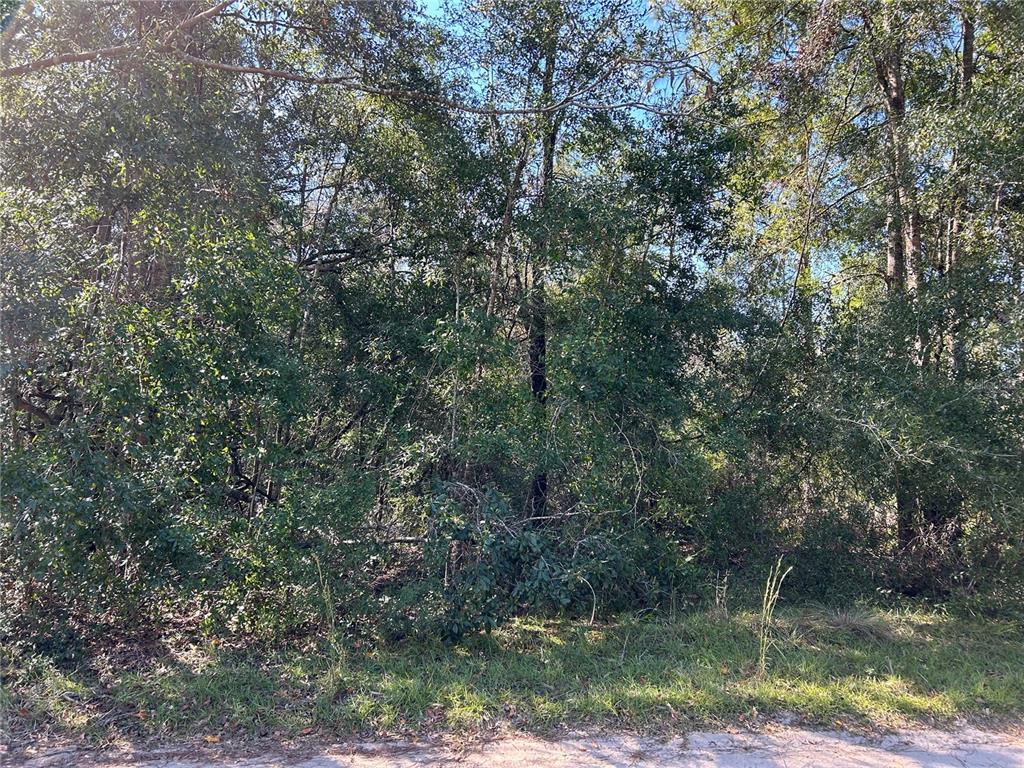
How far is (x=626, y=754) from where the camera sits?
3.62 metres

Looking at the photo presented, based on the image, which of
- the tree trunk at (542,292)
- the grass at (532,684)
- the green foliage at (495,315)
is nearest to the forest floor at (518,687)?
the grass at (532,684)

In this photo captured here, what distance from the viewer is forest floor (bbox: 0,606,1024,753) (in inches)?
155

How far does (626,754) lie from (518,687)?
103cm

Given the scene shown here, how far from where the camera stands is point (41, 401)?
16.7ft

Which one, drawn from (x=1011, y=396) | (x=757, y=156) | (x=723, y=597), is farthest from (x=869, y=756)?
(x=757, y=156)

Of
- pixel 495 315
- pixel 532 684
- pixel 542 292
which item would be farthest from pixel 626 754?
pixel 542 292

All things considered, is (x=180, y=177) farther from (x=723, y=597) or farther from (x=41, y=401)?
(x=723, y=597)

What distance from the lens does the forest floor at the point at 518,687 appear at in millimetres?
3936

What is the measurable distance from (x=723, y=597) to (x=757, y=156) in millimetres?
5192

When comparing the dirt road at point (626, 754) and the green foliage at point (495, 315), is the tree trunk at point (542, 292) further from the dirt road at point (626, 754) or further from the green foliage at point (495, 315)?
the dirt road at point (626, 754)

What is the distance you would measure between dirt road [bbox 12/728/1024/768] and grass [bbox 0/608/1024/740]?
0.60 feet

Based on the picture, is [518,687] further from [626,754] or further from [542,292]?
[542,292]

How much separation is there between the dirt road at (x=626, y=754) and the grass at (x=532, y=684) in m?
0.18

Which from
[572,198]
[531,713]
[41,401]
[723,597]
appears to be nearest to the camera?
[531,713]
